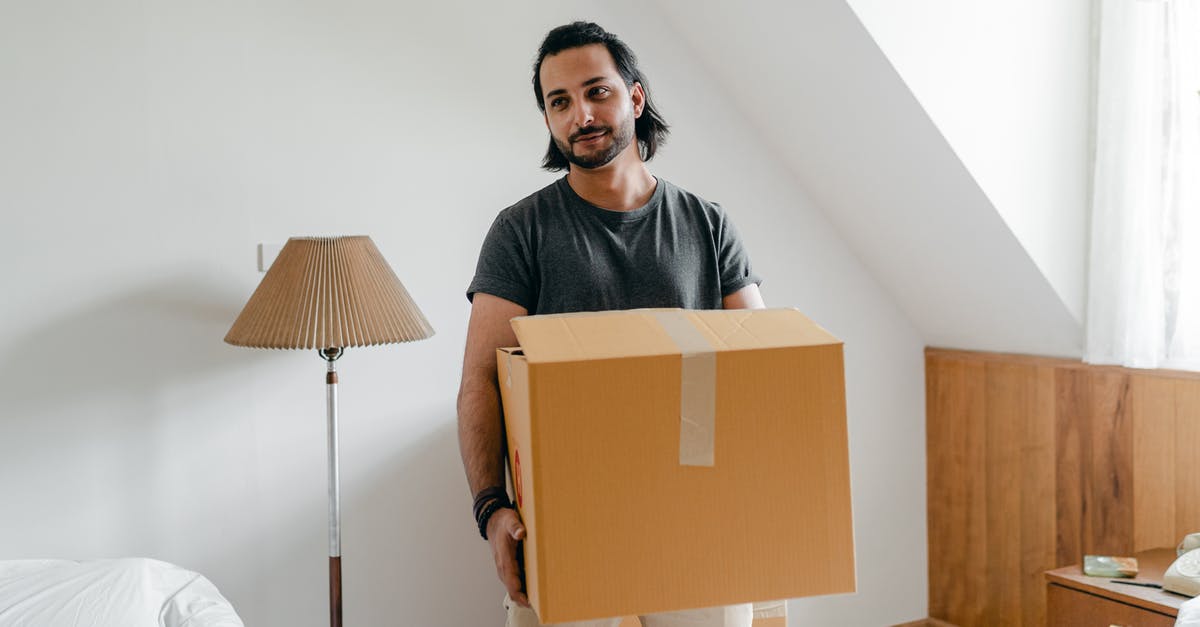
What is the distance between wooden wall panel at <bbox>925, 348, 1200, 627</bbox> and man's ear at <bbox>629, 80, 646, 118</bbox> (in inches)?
66.9

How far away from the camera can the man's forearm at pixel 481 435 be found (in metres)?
1.40

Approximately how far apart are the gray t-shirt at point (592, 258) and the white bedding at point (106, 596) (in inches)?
37.2

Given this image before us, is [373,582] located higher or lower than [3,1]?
lower

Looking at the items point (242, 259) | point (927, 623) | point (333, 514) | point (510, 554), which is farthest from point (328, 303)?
point (927, 623)

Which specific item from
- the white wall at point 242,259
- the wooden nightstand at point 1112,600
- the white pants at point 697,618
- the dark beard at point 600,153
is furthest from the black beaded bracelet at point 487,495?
the wooden nightstand at point 1112,600

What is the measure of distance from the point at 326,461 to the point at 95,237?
74cm

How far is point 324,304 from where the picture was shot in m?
2.13

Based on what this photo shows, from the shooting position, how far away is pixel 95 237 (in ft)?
7.36

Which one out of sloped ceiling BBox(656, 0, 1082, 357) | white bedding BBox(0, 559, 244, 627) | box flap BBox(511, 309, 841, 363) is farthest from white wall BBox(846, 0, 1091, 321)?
white bedding BBox(0, 559, 244, 627)

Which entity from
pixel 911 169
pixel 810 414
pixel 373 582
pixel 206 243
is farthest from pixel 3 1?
pixel 911 169

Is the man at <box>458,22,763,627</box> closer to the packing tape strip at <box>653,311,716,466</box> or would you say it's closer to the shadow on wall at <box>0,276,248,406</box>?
the packing tape strip at <box>653,311,716,466</box>

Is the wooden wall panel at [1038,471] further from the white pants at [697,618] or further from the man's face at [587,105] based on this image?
the man's face at [587,105]

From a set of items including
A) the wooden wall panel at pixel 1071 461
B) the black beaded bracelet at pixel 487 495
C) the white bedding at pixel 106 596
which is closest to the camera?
the black beaded bracelet at pixel 487 495

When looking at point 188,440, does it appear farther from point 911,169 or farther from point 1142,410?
point 1142,410
